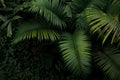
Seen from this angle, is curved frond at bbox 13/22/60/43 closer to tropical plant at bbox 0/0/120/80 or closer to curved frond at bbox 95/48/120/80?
tropical plant at bbox 0/0/120/80

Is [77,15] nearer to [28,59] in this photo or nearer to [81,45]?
[81,45]

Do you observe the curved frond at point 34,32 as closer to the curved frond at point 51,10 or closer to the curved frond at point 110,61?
the curved frond at point 51,10

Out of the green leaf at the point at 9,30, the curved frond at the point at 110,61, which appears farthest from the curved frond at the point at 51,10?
the curved frond at the point at 110,61

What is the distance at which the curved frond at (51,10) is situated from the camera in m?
5.61

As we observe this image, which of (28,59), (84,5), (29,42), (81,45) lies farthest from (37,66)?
(84,5)

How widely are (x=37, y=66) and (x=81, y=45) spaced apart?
1.20m

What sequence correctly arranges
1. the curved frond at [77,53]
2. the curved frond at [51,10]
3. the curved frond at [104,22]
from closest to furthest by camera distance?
1. the curved frond at [104,22]
2. the curved frond at [77,53]
3. the curved frond at [51,10]

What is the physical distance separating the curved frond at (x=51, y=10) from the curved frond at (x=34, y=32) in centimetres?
24

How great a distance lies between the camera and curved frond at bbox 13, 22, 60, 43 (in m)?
5.39

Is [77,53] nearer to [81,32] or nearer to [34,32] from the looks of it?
[81,32]

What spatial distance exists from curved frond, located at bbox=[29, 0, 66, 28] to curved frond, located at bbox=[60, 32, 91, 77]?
0.45 metres

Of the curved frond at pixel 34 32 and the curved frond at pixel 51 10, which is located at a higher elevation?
the curved frond at pixel 51 10

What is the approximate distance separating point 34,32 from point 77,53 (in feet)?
3.20

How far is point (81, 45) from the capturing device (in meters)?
5.27
